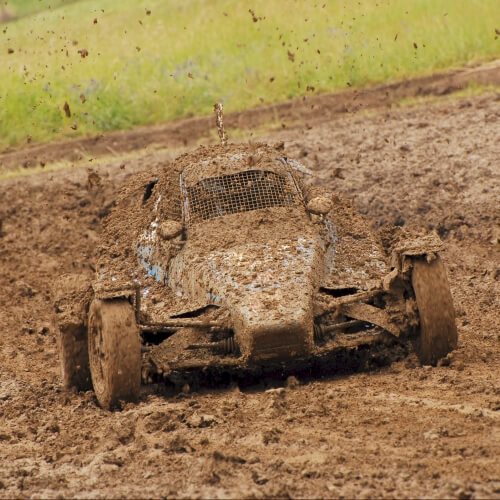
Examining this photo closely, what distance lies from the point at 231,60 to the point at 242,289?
14143 millimetres

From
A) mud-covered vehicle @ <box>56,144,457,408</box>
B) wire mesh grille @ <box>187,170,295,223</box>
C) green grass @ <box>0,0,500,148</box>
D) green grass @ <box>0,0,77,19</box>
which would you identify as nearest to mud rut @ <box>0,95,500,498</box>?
mud-covered vehicle @ <box>56,144,457,408</box>

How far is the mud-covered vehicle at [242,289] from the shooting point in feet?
25.1

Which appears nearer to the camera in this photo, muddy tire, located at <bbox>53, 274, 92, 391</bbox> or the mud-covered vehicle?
the mud-covered vehicle

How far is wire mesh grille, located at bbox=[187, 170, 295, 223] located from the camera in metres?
9.44

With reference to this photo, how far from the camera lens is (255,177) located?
9.62m

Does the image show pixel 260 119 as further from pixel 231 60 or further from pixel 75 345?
pixel 75 345

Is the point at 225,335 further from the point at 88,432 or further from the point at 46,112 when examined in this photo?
the point at 46,112

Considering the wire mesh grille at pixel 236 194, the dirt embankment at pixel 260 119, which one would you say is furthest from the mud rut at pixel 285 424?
the dirt embankment at pixel 260 119

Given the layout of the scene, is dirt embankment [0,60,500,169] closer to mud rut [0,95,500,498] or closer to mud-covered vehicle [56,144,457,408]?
mud rut [0,95,500,498]

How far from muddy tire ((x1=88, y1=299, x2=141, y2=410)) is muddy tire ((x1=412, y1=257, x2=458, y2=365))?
228 centimetres

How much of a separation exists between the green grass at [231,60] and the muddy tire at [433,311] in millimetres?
11477

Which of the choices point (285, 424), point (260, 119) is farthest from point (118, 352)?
point (260, 119)

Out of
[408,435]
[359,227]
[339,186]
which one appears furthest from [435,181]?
[408,435]

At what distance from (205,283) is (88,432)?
1722mm
